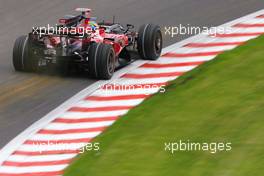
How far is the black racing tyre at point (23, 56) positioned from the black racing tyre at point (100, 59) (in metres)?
1.31

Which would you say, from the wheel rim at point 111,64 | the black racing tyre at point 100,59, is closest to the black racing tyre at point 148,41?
the wheel rim at point 111,64

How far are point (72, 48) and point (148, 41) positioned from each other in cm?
196

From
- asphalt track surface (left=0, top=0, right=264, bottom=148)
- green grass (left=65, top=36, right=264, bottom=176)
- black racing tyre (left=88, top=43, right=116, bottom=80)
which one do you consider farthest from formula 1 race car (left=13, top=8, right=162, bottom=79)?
green grass (left=65, top=36, right=264, bottom=176)

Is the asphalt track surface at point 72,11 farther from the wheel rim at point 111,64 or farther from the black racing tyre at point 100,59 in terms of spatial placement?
the wheel rim at point 111,64

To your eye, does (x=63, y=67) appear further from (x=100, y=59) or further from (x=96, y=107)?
(x=96, y=107)

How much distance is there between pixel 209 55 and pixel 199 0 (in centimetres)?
486

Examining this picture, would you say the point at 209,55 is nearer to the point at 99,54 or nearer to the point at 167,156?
the point at 99,54

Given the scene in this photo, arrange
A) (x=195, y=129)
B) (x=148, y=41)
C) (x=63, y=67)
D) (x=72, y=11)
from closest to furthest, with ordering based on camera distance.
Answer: (x=195, y=129) → (x=63, y=67) → (x=148, y=41) → (x=72, y=11)

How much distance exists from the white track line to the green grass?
1.77ft

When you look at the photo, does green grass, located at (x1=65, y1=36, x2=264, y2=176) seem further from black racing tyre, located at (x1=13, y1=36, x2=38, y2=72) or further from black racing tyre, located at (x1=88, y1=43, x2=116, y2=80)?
black racing tyre, located at (x1=13, y1=36, x2=38, y2=72)

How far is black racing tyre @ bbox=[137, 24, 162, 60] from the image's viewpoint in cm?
1762

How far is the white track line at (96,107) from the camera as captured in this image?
12.6 m

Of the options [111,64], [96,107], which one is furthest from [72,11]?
[96,107]

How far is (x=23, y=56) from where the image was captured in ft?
54.7
